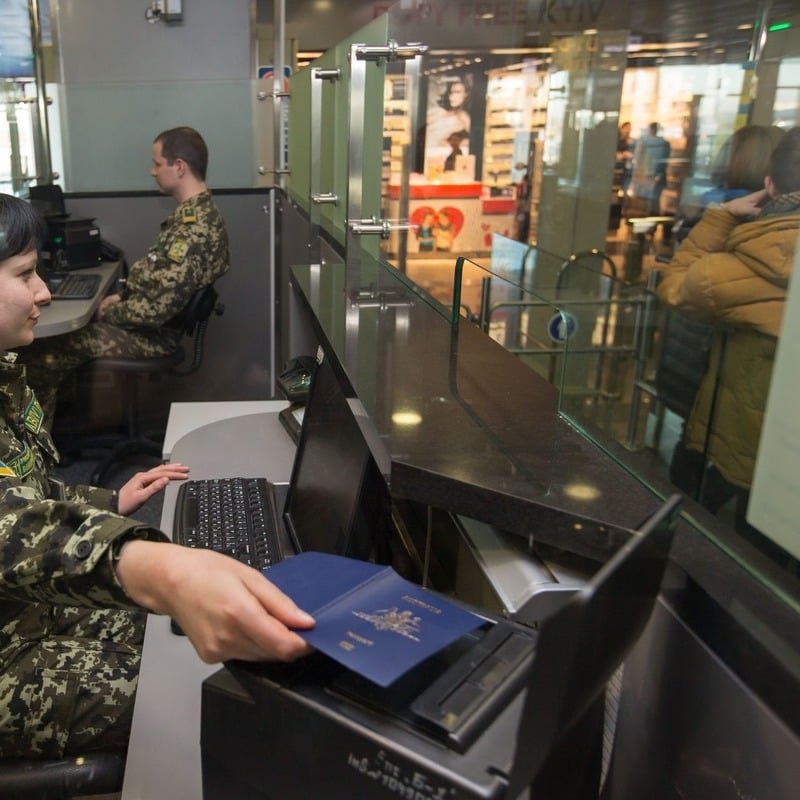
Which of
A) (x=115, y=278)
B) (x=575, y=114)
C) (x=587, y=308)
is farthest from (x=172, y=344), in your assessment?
(x=575, y=114)

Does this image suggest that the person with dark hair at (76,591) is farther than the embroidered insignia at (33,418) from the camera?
No

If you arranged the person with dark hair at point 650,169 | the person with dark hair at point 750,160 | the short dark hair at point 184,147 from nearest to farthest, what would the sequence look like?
the person with dark hair at point 750,160 → the short dark hair at point 184,147 → the person with dark hair at point 650,169

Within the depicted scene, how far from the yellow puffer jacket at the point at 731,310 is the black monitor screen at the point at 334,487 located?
0.44 metres

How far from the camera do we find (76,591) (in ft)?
2.60

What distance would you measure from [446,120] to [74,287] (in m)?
2.01

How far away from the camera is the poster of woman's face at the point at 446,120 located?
150 inches

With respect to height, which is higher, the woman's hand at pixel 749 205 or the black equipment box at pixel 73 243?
the woman's hand at pixel 749 205

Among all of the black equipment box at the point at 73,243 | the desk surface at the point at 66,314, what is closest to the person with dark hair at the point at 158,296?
the desk surface at the point at 66,314

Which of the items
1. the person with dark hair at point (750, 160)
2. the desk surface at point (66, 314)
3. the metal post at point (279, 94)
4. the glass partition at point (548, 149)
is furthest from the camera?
the metal post at point (279, 94)

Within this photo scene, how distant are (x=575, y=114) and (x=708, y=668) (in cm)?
416

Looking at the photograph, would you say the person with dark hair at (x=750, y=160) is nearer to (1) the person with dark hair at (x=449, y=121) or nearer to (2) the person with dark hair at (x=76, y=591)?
(1) the person with dark hair at (x=449, y=121)

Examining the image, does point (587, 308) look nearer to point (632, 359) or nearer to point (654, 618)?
point (632, 359)

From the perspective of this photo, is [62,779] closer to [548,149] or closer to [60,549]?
[60,549]

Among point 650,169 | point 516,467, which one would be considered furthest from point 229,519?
point 650,169
